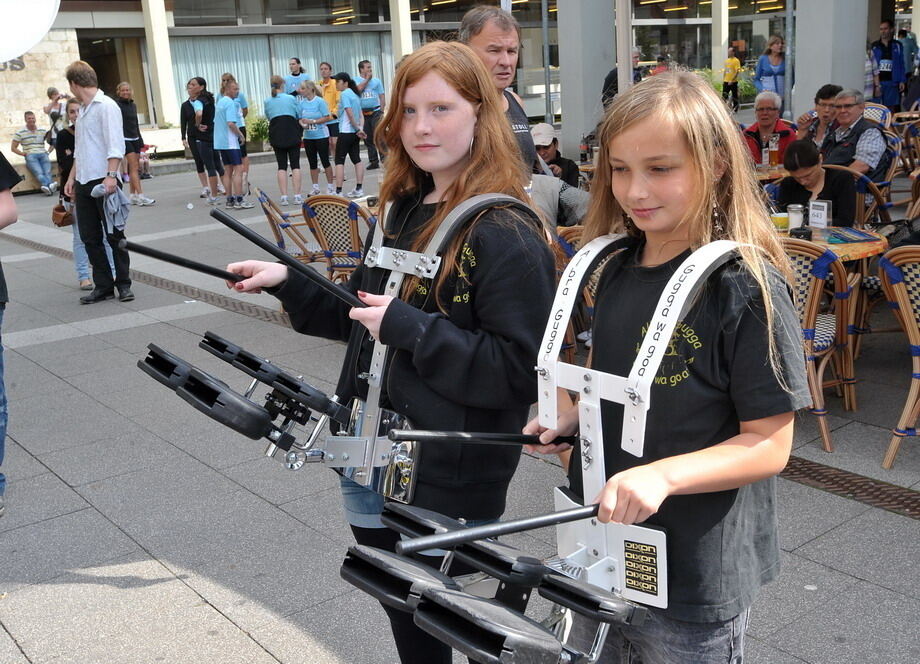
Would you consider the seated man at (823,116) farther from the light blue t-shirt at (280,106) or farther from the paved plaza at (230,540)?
the light blue t-shirt at (280,106)

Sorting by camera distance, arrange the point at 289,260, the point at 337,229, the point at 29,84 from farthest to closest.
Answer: the point at 29,84, the point at 337,229, the point at 289,260

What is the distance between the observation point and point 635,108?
1565mm

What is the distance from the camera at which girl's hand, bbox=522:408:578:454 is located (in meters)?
1.72

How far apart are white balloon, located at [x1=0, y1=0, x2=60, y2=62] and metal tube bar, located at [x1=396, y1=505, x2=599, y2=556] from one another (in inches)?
154

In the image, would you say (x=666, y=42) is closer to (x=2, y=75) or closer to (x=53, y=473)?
(x=2, y=75)

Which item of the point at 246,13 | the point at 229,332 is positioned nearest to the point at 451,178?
the point at 229,332

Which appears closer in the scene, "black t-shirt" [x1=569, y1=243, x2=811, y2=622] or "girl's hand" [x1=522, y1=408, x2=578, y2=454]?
"black t-shirt" [x1=569, y1=243, x2=811, y2=622]

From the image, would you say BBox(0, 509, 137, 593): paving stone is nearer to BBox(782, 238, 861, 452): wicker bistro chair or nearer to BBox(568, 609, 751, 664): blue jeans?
BBox(568, 609, 751, 664): blue jeans

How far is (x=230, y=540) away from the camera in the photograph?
12.8 feet

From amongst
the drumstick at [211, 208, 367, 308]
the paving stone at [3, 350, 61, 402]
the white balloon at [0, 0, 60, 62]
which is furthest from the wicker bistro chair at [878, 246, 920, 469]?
the paving stone at [3, 350, 61, 402]

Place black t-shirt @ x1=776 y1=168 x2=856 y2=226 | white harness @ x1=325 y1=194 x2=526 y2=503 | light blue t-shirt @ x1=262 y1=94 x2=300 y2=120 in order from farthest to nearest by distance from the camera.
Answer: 1. light blue t-shirt @ x1=262 y1=94 x2=300 y2=120
2. black t-shirt @ x1=776 y1=168 x2=856 y2=226
3. white harness @ x1=325 y1=194 x2=526 y2=503

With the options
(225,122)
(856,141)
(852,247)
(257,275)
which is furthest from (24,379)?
(225,122)

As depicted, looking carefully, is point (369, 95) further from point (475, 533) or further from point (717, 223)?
point (475, 533)

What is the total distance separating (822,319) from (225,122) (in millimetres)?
11366
